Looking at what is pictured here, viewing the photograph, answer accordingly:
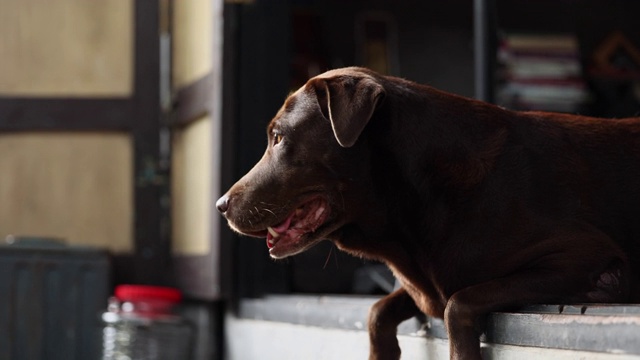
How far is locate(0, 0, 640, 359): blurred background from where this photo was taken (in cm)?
430

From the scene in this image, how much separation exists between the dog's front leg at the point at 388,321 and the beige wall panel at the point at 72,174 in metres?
2.64

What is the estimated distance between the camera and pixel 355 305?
3.20 m

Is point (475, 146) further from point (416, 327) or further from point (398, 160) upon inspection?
point (416, 327)

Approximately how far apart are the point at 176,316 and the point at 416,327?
2230 millimetres

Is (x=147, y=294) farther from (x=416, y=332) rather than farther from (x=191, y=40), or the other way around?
(x=416, y=332)

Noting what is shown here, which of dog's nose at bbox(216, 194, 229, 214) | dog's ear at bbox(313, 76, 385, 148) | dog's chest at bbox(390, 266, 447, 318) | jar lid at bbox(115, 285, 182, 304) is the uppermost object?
dog's ear at bbox(313, 76, 385, 148)

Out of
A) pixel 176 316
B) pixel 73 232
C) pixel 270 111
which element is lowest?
pixel 176 316

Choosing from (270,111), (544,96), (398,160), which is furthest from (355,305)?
(544,96)

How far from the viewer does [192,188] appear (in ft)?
15.9

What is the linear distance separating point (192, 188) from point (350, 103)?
8.80 ft

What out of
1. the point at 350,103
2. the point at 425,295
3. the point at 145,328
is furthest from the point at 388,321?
the point at 145,328

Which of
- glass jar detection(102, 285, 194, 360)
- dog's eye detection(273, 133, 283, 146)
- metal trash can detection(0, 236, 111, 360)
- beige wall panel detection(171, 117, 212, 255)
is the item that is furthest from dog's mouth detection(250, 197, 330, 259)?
metal trash can detection(0, 236, 111, 360)

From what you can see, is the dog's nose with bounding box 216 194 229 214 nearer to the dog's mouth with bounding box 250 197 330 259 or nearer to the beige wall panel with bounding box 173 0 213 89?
the dog's mouth with bounding box 250 197 330 259

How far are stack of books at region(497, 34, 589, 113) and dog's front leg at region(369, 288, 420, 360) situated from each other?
2420 millimetres
